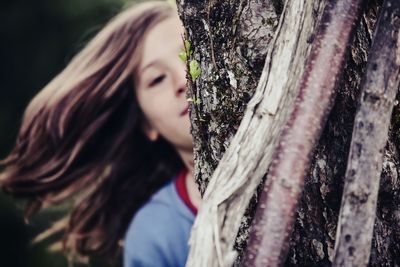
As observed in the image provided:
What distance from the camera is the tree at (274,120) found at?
580mm

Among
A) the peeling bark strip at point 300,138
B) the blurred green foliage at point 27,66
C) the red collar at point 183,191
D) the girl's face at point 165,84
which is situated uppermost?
the peeling bark strip at point 300,138

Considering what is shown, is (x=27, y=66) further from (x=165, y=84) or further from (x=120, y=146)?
(x=165, y=84)

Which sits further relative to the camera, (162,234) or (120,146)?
(120,146)

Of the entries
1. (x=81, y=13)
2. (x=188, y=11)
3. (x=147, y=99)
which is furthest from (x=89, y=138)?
(x=188, y=11)

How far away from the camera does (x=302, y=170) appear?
1.80 feet

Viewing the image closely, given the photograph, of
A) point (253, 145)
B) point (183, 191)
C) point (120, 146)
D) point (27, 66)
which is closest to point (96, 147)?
point (120, 146)

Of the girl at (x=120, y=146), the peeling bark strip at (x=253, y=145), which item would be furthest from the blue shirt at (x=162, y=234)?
the peeling bark strip at (x=253, y=145)

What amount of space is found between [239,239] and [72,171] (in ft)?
6.19

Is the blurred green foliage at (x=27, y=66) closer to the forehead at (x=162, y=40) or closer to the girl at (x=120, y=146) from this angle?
the girl at (x=120, y=146)

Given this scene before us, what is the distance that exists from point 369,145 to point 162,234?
1588mm

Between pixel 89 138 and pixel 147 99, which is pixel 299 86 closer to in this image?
pixel 147 99

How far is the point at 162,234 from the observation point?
6.92 feet

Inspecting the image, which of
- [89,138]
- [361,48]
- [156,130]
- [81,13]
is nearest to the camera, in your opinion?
[361,48]

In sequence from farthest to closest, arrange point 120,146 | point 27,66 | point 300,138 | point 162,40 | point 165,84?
point 27,66 < point 120,146 < point 162,40 < point 165,84 < point 300,138
